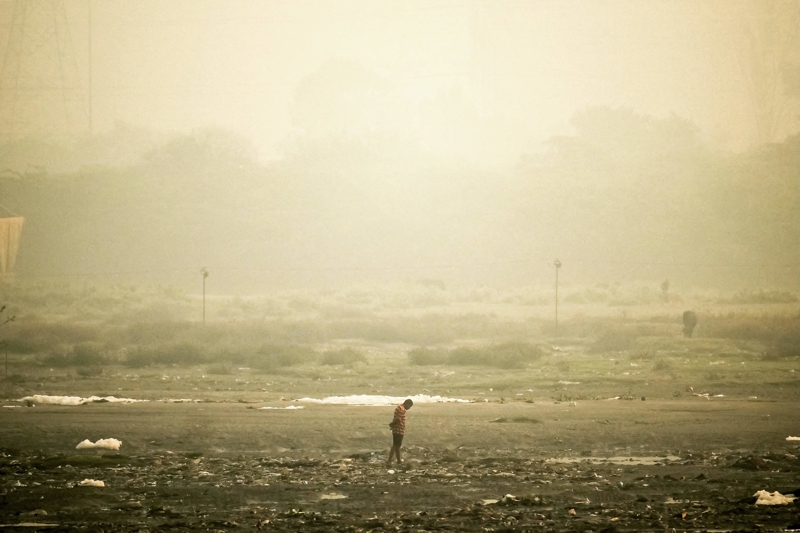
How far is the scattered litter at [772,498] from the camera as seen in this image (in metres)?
13.0

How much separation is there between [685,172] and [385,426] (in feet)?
Result: 91.1

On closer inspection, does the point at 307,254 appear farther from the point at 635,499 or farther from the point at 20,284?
the point at 635,499

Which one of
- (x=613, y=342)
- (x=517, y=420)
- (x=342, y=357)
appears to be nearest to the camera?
(x=517, y=420)

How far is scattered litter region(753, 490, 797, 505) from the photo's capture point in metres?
13.0

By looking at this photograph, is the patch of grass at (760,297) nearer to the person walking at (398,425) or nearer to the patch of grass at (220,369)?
the patch of grass at (220,369)

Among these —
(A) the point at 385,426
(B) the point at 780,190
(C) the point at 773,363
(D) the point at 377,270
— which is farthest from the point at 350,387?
(B) the point at 780,190

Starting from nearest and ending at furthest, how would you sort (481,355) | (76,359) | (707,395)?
(707,395) → (76,359) → (481,355)

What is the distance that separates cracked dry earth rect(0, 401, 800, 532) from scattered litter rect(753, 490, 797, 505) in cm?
15

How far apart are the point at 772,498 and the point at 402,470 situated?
620cm

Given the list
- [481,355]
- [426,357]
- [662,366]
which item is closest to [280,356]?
[426,357]

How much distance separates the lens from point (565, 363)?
109 ft

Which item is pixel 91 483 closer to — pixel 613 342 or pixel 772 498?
pixel 772 498

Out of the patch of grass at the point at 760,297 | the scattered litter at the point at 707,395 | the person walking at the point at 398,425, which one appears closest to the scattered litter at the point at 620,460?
the person walking at the point at 398,425

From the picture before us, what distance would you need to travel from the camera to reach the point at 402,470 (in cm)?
1599
